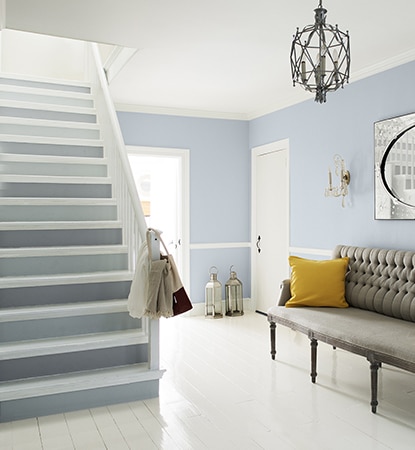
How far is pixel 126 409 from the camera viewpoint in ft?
10.3

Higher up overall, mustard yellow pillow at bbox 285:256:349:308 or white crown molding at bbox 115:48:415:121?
white crown molding at bbox 115:48:415:121

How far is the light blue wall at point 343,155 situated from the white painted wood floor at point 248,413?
1.17m

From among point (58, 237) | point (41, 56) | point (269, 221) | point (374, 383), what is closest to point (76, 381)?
point (58, 237)

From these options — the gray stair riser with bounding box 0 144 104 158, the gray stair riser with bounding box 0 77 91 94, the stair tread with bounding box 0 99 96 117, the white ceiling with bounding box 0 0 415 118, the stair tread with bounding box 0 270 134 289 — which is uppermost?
the gray stair riser with bounding box 0 77 91 94

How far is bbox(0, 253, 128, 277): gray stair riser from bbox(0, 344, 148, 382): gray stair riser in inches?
27.6

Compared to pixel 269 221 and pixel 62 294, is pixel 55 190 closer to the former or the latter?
pixel 62 294

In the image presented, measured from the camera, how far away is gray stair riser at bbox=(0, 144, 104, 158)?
174 inches

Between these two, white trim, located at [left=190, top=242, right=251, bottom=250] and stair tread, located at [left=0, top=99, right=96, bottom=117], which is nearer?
stair tread, located at [left=0, top=99, right=96, bottom=117]

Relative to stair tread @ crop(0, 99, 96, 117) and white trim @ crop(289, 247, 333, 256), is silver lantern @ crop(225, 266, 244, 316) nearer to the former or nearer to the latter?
white trim @ crop(289, 247, 333, 256)

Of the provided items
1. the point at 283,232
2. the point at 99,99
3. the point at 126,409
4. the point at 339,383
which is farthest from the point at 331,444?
the point at 99,99

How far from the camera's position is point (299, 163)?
17.6 ft

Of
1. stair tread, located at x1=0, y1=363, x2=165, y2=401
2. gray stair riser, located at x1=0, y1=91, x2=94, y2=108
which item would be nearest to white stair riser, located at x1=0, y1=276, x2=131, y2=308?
stair tread, located at x1=0, y1=363, x2=165, y2=401

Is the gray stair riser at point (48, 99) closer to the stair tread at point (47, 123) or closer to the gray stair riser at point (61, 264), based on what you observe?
the stair tread at point (47, 123)

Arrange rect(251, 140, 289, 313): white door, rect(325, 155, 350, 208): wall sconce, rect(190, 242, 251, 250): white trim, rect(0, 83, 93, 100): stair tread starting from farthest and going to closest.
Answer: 1. rect(190, 242, 251, 250): white trim
2. rect(251, 140, 289, 313): white door
3. rect(0, 83, 93, 100): stair tread
4. rect(325, 155, 350, 208): wall sconce
